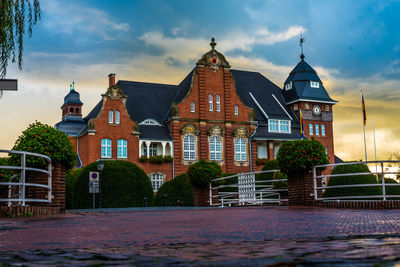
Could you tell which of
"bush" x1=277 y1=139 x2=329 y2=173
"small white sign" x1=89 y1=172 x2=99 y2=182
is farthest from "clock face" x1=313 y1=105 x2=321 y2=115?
"bush" x1=277 y1=139 x2=329 y2=173

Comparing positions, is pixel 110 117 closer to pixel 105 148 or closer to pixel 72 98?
pixel 105 148

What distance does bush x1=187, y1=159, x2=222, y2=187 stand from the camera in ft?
74.1

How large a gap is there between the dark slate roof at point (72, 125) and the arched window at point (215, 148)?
504 inches

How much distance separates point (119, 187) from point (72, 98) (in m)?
33.0

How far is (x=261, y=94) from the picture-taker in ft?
189

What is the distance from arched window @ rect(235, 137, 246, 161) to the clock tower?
837 centimetres

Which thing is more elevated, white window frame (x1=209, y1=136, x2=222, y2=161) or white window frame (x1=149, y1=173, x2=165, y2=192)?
white window frame (x1=209, y1=136, x2=222, y2=161)

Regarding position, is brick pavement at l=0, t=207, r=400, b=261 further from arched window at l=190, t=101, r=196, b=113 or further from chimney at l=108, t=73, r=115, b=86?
chimney at l=108, t=73, r=115, b=86

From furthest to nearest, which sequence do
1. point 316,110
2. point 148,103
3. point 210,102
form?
point 316,110 < point 148,103 < point 210,102

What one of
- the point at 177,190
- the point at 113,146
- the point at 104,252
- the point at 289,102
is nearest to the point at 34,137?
the point at 104,252

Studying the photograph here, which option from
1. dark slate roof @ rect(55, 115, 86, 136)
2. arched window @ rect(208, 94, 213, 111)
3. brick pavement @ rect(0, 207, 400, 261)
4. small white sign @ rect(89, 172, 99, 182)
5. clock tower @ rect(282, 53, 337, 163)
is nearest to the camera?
brick pavement @ rect(0, 207, 400, 261)

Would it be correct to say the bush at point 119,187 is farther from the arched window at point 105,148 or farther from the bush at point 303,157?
the arched window at point 105,148

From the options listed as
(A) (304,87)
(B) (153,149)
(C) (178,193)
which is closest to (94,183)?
(C) (178,193)

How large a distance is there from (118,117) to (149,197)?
859 inches
